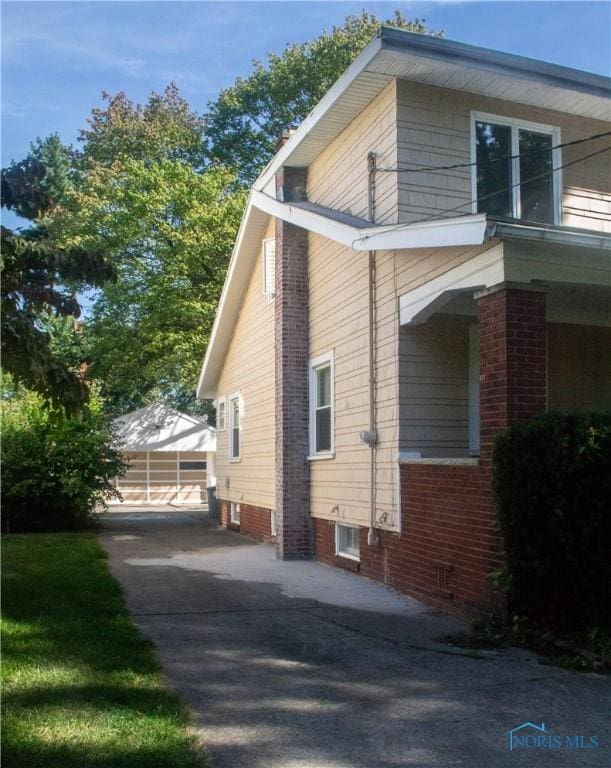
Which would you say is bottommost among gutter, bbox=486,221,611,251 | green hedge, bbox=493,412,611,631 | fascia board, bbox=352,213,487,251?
green hedge, bbox=493,412,611,631

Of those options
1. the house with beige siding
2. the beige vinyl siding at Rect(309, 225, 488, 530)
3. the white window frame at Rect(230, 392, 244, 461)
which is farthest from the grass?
the white window frame at Rect(230, 392, 244, 461)

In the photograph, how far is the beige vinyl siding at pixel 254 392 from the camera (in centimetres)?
1563

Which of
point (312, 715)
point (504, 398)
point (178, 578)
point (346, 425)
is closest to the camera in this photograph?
point (312, 715)

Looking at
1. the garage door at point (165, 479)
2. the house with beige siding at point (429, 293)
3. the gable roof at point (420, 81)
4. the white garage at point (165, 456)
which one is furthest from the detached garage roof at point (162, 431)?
the gable roof at point (420, 81)

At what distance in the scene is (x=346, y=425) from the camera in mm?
11969

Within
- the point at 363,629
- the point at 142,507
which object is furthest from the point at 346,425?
the point at 142,507

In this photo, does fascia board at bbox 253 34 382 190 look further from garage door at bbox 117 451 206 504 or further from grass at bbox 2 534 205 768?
garage door at bbox 117 451 206 504

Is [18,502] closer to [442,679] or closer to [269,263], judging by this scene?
[269,263]

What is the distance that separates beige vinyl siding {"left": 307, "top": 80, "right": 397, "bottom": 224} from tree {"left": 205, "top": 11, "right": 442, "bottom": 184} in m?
23.5

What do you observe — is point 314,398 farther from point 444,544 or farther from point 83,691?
point 83,691

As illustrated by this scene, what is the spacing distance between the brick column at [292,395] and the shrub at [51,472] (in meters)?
7.21

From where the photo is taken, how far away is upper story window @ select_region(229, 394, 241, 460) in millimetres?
18984

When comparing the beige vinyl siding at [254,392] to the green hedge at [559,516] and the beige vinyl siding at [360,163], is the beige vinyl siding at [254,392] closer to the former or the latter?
the beige vinyl siding at [360,163]

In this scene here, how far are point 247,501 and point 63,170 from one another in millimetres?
37236
